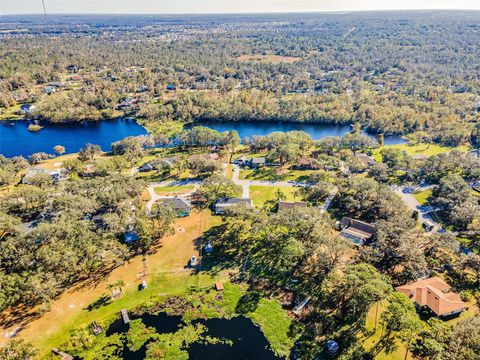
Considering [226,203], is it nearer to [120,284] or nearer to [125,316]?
[120,284]

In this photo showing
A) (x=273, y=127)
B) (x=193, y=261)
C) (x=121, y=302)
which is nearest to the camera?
(x=121, y=302)

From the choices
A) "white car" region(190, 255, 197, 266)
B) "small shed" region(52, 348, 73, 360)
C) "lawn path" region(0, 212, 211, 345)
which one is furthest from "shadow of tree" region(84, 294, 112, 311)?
"white car" region(190, 255, 197, 266)

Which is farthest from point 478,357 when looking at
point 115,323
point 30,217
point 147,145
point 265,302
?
point 147,145

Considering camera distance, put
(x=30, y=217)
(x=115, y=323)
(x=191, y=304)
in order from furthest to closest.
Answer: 1. (x=30, y=217)
2. (x=191, y=304)
3. (x=115, y=323)

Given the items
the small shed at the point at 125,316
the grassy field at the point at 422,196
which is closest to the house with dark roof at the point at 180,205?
the small shed at the point at 125,316

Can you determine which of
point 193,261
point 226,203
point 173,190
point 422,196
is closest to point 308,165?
point 422,196

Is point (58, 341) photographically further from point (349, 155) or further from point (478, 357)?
point (349, 155)
